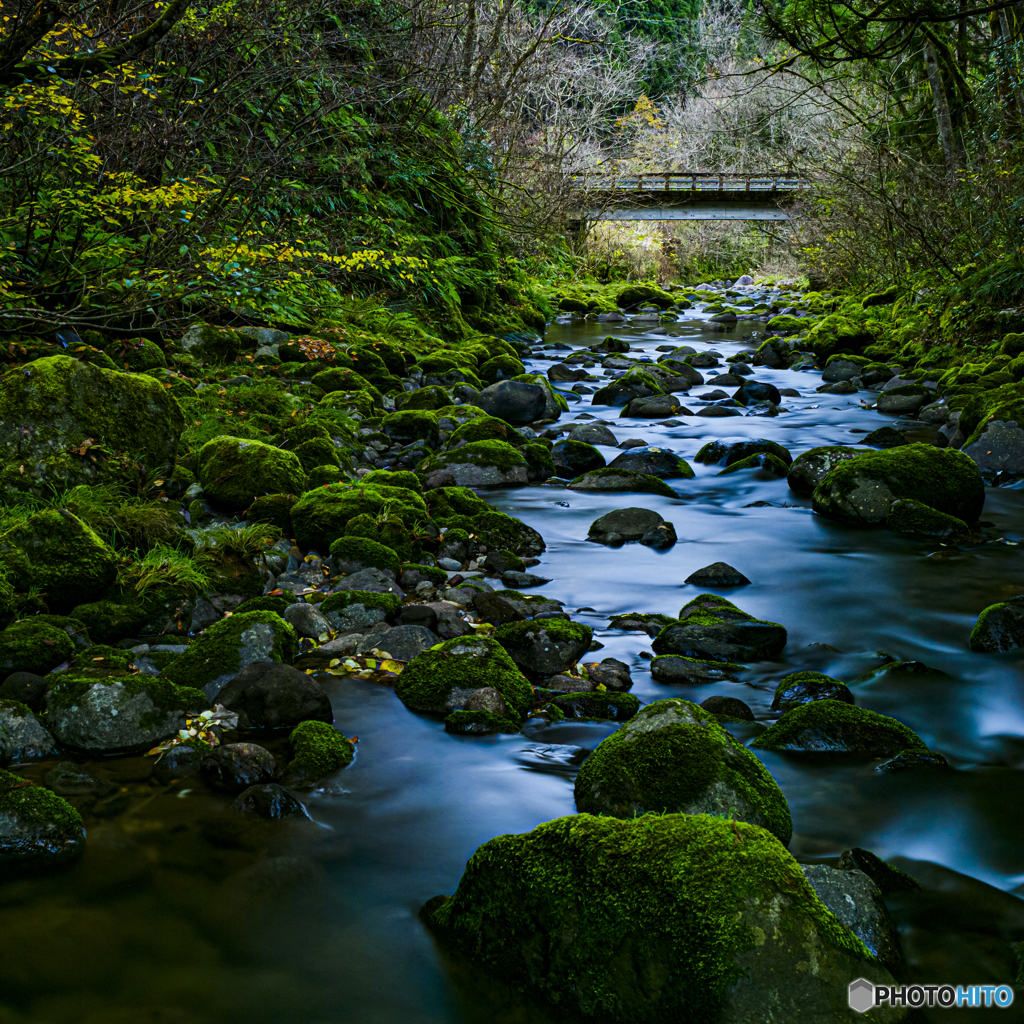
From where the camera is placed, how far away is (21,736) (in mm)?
3527

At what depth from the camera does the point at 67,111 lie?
6.00 meters

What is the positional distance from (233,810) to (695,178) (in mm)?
28924

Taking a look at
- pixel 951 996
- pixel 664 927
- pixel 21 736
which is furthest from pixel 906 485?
pixel 21 736

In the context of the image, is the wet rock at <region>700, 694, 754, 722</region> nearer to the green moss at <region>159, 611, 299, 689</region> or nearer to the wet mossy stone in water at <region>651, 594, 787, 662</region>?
the wet mossy stone in water at <region>651, 594, 787, 662</region>

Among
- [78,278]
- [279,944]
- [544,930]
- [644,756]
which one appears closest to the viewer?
[544,930]

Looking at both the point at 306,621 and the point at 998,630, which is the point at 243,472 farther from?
the point at 998,630

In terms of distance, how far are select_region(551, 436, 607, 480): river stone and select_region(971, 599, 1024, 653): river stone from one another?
4366mm

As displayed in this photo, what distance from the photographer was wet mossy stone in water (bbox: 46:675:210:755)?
11.8 feet

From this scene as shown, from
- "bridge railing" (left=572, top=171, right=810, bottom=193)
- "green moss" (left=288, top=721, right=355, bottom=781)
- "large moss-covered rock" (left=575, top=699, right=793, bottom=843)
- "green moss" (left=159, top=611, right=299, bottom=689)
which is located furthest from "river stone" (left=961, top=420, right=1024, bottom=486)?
"bridge railing" (left=572, top=171, right=810, bottom=193)

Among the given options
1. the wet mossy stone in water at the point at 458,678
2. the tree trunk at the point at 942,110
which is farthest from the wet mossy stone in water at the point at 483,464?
the tree trunk at the point at 942,110

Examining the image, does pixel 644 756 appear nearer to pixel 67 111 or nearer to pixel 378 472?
pixel 378 472

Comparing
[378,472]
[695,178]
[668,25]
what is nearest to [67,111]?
[378,472]

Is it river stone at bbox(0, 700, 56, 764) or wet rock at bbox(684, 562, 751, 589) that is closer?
river stone at bbox(0, 700, 56, 764)

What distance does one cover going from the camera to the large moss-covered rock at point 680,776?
304 cm
